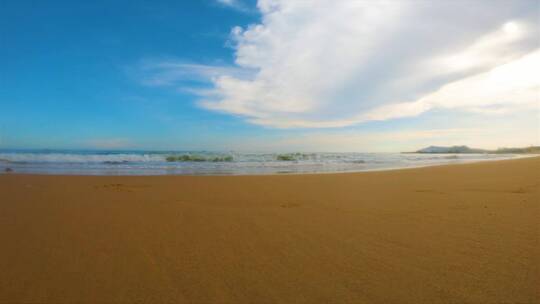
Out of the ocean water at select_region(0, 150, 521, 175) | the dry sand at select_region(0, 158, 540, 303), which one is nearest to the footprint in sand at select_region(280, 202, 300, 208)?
the dry sand at select_region(0, 158, 540, 303)

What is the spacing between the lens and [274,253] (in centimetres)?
280

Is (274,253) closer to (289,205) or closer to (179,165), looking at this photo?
(289,205)

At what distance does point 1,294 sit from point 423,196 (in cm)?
629

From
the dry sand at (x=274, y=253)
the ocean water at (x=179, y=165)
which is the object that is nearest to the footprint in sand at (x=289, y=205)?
the dry sand at (x=274, y=253)

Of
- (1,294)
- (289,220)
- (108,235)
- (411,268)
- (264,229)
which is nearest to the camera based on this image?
(1,294)

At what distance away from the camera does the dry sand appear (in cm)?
207

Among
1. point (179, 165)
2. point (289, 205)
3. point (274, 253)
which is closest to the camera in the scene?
point (274, 253)

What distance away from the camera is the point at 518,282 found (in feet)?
7.00

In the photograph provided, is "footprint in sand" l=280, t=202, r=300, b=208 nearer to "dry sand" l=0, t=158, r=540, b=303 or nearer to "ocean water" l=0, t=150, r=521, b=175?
"dry sand" l=0, t=158, r=540, b=303

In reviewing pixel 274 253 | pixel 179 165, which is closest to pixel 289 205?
pixel 274 253

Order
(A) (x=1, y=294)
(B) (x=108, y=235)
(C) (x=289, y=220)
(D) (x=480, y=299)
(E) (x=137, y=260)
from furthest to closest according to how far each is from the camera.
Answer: (C) (x=289, y=220)
(B) (x=108, y=235)
(E) (x=137, y=260)
(A) (x=1, y=294)
(D) (x=480, y=299)

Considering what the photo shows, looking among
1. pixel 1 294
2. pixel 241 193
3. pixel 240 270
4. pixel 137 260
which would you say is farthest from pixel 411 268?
pixel 241 193

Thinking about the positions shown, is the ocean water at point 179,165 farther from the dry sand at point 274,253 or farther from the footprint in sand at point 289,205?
the dry sand at point 274,253

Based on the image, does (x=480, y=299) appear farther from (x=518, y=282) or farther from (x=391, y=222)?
(x=391, y=222)
